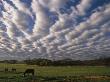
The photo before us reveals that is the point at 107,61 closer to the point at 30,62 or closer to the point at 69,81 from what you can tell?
the point at 30,62

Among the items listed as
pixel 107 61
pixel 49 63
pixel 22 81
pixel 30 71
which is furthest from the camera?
pixel 107 61

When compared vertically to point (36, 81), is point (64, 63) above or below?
above

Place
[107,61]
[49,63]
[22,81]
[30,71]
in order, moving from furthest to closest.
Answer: [107,61]
[49,63]
[30,71]
[22,81]

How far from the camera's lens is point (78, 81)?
40.8 meters

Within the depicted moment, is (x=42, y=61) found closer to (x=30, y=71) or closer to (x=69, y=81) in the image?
(x=30, y=71)

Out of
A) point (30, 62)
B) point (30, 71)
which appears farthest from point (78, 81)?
point (30, 62)

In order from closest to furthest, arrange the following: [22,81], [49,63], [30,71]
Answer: [22,81]
[30,71]
[49,63]

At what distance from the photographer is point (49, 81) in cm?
4059

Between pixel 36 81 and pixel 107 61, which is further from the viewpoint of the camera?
pixel 107 61

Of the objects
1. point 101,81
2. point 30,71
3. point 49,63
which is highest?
point 49,63

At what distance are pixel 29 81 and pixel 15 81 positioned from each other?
1.94 meters

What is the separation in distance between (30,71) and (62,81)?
814 inches

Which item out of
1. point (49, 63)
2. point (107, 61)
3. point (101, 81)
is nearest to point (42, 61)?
point (49, 63)

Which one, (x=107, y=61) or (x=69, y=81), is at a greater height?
(x=107, y=61)
